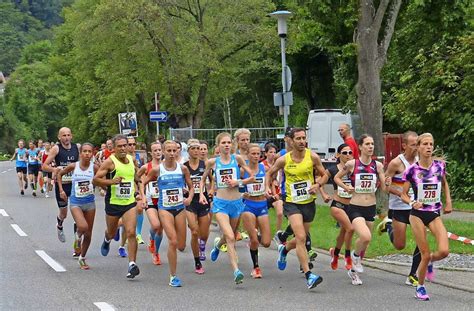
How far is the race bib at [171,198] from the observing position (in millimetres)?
10969

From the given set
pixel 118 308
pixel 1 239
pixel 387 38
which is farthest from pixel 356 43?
pixel 118 308

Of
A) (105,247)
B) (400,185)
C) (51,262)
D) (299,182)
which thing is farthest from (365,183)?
(51,262)

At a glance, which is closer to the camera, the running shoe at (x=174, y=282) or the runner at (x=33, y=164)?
the running shoe at (x=174, y=282)

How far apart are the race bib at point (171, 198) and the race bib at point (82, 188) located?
2.00 m

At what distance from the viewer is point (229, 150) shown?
38.1 feet

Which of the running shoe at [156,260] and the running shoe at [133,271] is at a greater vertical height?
the running shoe at [133,271]

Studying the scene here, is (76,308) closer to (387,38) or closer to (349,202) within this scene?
(349,202)

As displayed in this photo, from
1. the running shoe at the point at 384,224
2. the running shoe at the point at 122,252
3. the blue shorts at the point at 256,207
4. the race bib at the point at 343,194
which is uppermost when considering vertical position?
the race bib at the point at 343,194

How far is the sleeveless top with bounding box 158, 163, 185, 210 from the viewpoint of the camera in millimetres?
10984

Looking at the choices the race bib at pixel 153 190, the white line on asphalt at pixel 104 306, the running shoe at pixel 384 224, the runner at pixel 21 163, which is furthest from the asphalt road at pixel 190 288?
the runner at pixel 21 163

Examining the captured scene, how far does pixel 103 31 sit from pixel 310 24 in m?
20.8

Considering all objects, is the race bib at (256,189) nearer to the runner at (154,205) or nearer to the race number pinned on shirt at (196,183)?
the race number pinned on shirt at (196,183)

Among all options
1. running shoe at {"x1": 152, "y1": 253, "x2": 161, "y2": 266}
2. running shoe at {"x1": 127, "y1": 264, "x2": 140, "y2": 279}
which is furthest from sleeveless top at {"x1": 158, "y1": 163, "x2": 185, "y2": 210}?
running shoe at {"x1": 152, "y1": 253, "x2": 161, "y2": 266}

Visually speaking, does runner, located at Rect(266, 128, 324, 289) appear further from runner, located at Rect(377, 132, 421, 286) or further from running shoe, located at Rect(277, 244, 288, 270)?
runner, located at Rect(377, 132, 421, 286)
